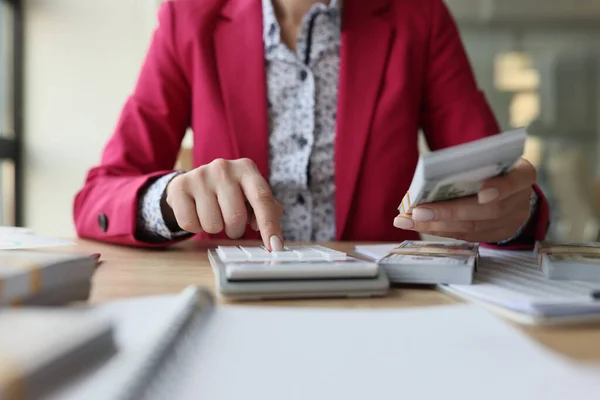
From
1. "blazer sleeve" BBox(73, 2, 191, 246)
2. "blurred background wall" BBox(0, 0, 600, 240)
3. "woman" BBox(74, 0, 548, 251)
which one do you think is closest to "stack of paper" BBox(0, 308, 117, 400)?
"blazer sleeve" BBox(73, 2, 191, 246)

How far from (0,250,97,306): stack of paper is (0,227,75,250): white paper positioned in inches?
11.3

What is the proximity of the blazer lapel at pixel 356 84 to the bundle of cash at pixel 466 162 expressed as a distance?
484 mm

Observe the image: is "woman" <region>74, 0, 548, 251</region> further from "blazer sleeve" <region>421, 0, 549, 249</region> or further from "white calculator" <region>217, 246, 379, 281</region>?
"white calculator" <region>217, 246, 379, 281</region>

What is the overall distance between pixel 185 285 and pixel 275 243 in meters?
0.10

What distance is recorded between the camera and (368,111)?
95 cm

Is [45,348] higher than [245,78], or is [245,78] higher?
[245,78]

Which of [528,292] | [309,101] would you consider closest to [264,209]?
[528,292]

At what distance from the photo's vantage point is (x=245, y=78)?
96 centimetres

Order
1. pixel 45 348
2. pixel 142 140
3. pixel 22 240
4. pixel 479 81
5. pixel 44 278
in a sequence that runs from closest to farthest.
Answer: pixel 45 348
pixel 44 278
pixel 22 240
pixel 142 140
pixel 479 81

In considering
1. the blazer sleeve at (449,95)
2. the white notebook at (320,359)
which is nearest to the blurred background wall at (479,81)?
the blazer sleeve at (449,95)

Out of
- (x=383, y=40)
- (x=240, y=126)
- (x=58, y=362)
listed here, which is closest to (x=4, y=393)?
(x=58, y=362)

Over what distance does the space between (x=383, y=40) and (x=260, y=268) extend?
723mm

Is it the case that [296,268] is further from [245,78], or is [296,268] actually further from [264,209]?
[245,78]

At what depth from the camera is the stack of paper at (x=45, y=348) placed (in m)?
0.17
